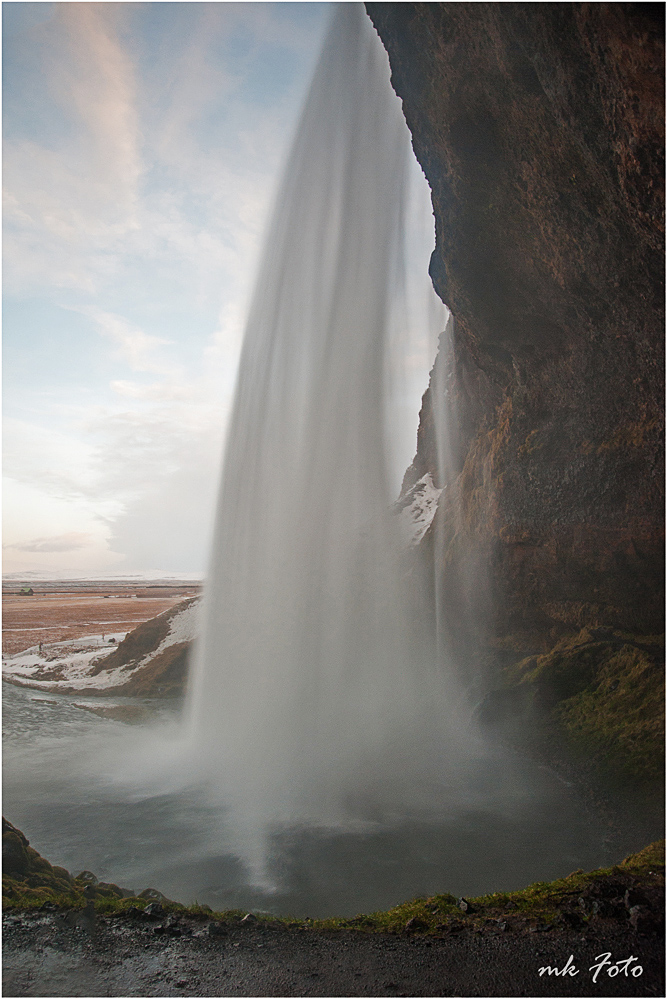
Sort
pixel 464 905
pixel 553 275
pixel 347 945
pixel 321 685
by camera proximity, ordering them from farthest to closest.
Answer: pixel 321 685, pixel 553 275, pixel 464 905, pixel 347 945

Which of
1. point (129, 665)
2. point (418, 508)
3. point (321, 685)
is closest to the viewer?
point (321, 685)

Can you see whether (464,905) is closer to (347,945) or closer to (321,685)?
(347,945)

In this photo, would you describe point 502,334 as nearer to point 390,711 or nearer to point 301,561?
point 301,561

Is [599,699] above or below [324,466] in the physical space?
below

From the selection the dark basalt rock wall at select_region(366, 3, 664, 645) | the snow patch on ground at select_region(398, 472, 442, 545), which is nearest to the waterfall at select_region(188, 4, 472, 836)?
the snow patch on ground at select_region(398, 472, 442, 545)

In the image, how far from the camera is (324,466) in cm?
1892

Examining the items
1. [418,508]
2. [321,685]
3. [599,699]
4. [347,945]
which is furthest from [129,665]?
[347,945]

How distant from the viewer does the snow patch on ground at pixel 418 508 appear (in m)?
21.9

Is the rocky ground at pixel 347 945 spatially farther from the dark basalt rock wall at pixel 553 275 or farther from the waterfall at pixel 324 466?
the waterfall at pixel 324 466

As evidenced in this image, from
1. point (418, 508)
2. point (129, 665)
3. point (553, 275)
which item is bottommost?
point (129, 665)

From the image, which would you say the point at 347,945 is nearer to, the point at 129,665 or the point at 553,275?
the point at 553,275

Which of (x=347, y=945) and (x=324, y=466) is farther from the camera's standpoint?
(x=324, y=466)

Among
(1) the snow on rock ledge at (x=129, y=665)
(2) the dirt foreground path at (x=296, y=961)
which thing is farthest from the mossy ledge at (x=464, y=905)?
(1) the snow on rock ledge at (x=129, y=665)

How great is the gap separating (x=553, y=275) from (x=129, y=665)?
23.9 meters
